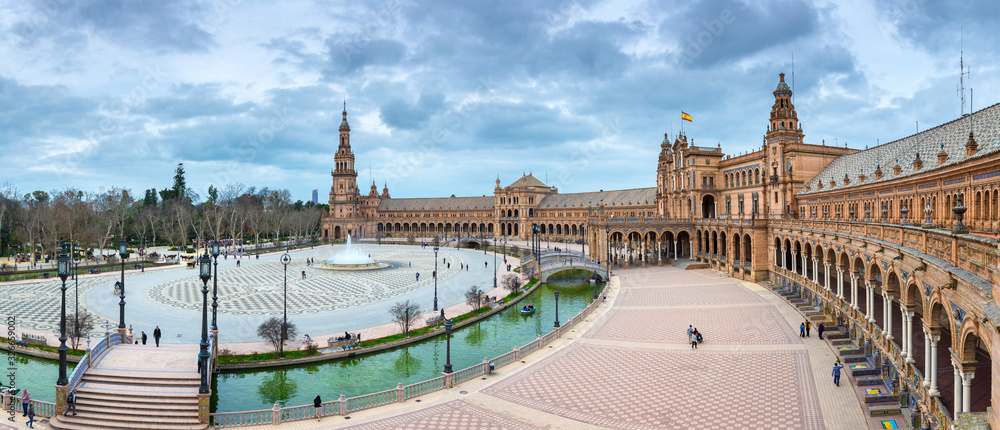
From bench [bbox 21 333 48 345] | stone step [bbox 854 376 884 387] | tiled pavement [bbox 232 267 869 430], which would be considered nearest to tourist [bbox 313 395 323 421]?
tiled pavement [bbox 232 267 869 430]

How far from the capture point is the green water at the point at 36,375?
21.8m

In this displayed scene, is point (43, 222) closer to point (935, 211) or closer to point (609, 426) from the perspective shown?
point (609, 426)

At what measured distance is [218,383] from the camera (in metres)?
23.5

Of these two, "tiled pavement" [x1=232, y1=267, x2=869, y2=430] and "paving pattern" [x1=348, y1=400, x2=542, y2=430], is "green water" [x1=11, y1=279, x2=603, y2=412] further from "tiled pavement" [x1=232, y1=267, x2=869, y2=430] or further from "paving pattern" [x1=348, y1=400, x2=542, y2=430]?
"paving pattern" [x1=348, y1=400, x2=542, y2=430]

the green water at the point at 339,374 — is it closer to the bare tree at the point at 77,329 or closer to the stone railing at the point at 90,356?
the bare tree at the point at 77,329

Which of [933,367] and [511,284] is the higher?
[933,367]

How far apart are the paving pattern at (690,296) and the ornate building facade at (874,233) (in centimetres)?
→ 364

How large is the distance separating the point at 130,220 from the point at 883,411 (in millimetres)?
108151

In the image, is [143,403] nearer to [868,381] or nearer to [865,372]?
[868,381]

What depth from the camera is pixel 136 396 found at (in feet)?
58.8

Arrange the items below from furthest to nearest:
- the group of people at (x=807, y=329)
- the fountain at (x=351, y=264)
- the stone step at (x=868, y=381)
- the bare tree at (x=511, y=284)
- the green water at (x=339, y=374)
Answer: the fountain at (x=351, y=264) → the bare tree at (x=511, y=284) → the group of people at (x=807, y=329) → the green water at (x=339, y=374) → the stone step at (x=868, y=381)

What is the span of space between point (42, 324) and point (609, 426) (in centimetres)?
3429

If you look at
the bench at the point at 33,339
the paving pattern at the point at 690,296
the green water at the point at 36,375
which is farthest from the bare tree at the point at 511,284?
the bench at the point at 33,339

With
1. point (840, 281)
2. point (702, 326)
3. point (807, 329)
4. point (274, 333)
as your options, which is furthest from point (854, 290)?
point (274, 333)
